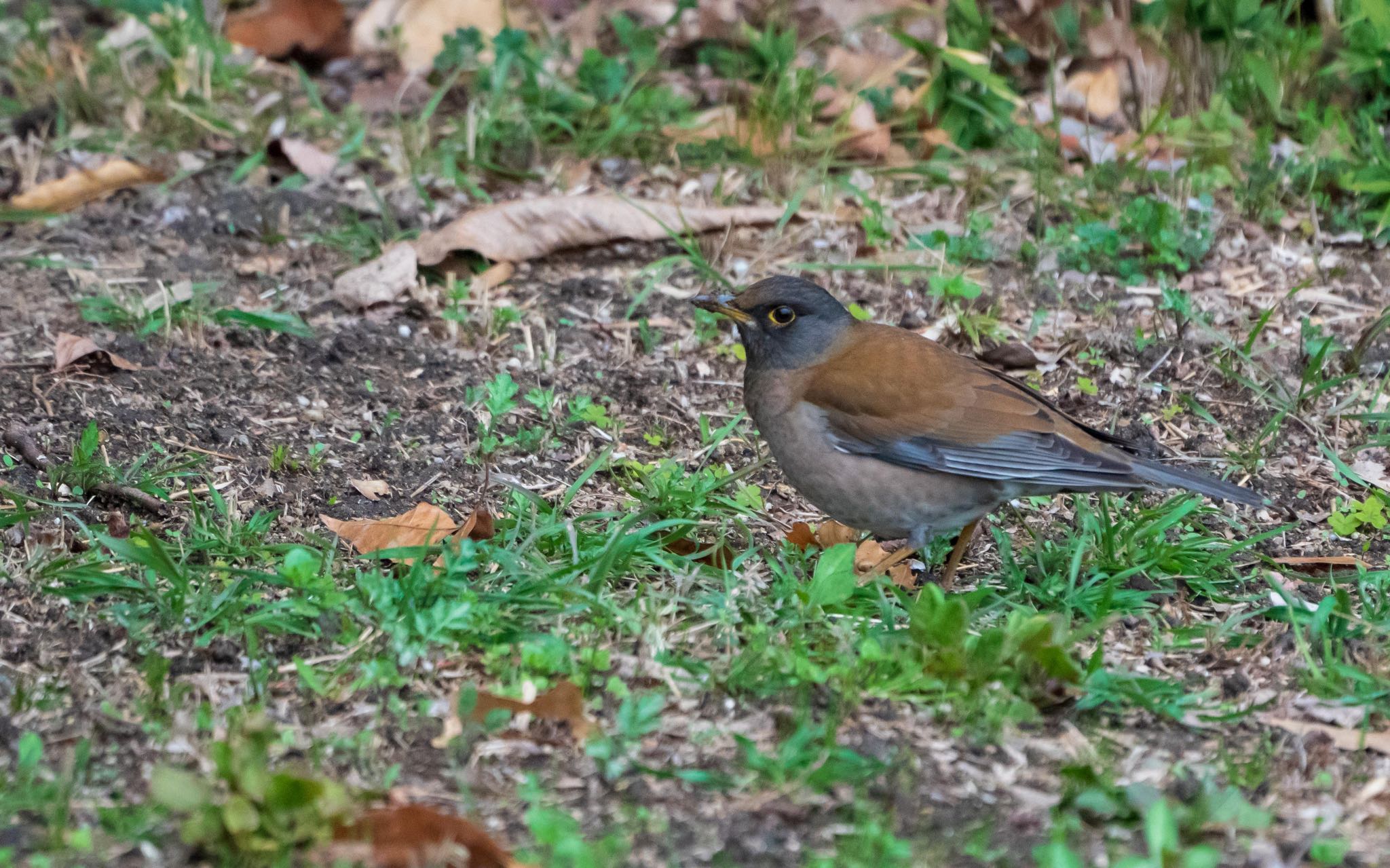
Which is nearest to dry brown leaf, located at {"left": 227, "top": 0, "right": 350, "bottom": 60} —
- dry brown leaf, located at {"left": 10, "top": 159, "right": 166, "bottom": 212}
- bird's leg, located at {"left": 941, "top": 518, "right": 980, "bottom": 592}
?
dry brown leaf, located at {"left": 10, "top": 159, "right": 166, "bottom": 212}

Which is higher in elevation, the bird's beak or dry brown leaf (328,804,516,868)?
the bird's beak

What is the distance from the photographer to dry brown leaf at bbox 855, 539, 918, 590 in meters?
5.37

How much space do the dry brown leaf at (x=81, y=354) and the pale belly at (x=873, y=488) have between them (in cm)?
272

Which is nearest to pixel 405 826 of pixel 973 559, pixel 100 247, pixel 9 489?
pixel 9 489

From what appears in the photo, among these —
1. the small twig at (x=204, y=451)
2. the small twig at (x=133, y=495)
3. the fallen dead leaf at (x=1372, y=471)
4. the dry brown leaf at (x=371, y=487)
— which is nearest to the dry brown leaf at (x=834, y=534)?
the dry brown leaf at (x=371, y=487)

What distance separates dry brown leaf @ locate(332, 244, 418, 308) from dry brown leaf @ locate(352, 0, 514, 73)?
2427 mm

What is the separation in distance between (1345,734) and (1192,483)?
114 centimetres

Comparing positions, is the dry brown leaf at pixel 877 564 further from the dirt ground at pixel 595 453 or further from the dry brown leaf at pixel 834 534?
the dirt ground at pixel 595 453

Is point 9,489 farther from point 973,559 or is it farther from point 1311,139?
point 1311,139

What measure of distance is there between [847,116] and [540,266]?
1.80 metres

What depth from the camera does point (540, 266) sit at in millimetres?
7219

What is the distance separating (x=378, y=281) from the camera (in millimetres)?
6781

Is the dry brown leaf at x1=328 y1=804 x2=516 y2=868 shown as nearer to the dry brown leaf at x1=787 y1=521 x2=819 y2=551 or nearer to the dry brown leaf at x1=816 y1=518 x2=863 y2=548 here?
the dry brown leaf at x1=787 y1=521 x2=819 y2=551

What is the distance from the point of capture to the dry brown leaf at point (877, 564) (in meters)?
5.37
